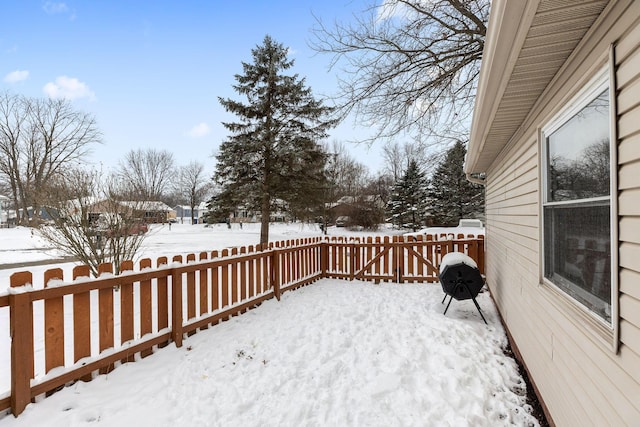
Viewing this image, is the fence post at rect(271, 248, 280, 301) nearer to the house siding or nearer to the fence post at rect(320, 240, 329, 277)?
the fence post at rect(320, 240, 329, 277)

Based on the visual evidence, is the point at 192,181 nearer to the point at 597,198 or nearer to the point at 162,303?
the point at 162,303

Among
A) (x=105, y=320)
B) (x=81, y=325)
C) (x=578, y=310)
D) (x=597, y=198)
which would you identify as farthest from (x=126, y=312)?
(x=597, y=198)

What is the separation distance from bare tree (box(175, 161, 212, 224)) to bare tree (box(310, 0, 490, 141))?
4405 cm

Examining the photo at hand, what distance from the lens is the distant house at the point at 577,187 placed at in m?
1.28

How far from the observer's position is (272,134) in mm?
14734

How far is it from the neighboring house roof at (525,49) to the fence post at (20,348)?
3580 millimetres

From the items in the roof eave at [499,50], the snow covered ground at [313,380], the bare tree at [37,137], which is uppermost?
the bare tree at [37,137]

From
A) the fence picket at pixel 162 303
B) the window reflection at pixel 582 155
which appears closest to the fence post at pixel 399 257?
the window reflection at pixel 582 155

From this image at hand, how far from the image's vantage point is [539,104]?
2.59 m

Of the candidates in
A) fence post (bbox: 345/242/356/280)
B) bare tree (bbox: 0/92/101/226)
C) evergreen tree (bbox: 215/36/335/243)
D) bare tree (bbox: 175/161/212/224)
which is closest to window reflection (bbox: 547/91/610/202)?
fence post (bbox: 345/242/356/280)

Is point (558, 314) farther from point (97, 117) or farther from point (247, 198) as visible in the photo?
point (97, 117)

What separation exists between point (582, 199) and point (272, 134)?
14.0m

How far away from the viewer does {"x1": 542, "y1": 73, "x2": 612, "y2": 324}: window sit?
153cm

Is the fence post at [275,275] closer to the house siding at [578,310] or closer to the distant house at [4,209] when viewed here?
the house siding at [578,310]
